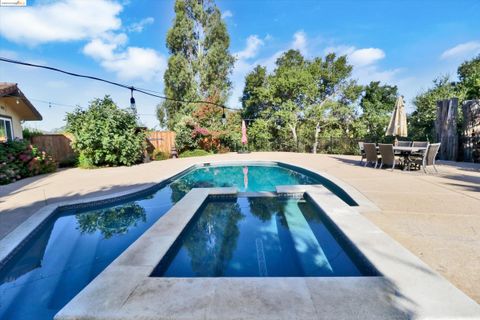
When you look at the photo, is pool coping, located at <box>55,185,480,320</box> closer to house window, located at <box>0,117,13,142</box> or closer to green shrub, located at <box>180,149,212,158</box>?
house window, located at <box>0,117,13,142</box>

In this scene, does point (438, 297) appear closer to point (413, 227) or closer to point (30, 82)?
point (413, 227)

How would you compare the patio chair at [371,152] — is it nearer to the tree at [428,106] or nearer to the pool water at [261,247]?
the pool water at [261,247]

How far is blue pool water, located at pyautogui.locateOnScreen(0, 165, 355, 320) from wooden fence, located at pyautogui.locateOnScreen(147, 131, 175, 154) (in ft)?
30.0

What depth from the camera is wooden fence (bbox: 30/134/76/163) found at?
11750 mm

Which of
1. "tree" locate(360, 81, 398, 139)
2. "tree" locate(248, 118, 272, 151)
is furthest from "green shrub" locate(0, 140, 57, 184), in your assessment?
"tree" locate(360, 81, 398, 139)

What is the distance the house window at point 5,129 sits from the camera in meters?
9.74

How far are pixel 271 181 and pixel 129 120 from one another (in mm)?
7857

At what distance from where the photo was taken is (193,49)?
20672 millimetres

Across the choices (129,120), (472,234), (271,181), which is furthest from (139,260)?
(129,120)

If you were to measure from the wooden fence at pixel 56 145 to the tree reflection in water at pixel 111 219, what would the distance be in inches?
366

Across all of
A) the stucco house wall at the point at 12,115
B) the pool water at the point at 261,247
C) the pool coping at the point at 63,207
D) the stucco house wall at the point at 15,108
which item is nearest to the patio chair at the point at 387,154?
the pool coping at the point at 63,207

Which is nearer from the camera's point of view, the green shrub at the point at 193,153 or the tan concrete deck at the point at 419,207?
the tan concrete deck at the point at 419,207

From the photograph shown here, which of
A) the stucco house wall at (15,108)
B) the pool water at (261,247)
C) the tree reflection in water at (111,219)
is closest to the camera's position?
the pool water at (261,247)

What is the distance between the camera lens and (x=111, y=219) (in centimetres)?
462
